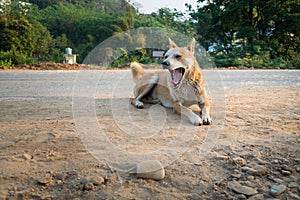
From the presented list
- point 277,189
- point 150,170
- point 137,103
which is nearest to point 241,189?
point 277,189

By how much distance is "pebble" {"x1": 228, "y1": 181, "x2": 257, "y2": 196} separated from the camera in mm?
1662

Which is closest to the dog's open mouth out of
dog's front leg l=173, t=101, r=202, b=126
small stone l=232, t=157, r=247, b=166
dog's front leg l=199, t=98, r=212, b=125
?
dog's front leg l=173, t=101, r=202, b=126

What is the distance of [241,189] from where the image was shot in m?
1.69

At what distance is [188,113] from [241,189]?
63.5 inches

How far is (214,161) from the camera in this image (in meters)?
2.05

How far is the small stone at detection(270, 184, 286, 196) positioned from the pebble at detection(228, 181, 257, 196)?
4.2 inches

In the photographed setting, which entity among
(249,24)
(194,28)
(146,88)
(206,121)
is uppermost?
(249,24)

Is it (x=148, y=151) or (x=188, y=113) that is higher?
(x=188, y=113)

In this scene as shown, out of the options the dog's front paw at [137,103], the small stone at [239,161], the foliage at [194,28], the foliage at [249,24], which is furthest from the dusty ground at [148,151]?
the foliage at [249,24]

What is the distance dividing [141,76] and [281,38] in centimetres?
2071

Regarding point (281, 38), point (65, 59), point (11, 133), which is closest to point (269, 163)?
point (11, 133)

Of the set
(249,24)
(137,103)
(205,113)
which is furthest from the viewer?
(249,24)

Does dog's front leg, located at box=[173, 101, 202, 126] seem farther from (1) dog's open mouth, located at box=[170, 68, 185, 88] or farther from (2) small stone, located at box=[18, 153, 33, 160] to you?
(2) small stone, located at box=[18, 153, 33, 160]

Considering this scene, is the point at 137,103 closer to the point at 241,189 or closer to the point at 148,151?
the point at 148,151
